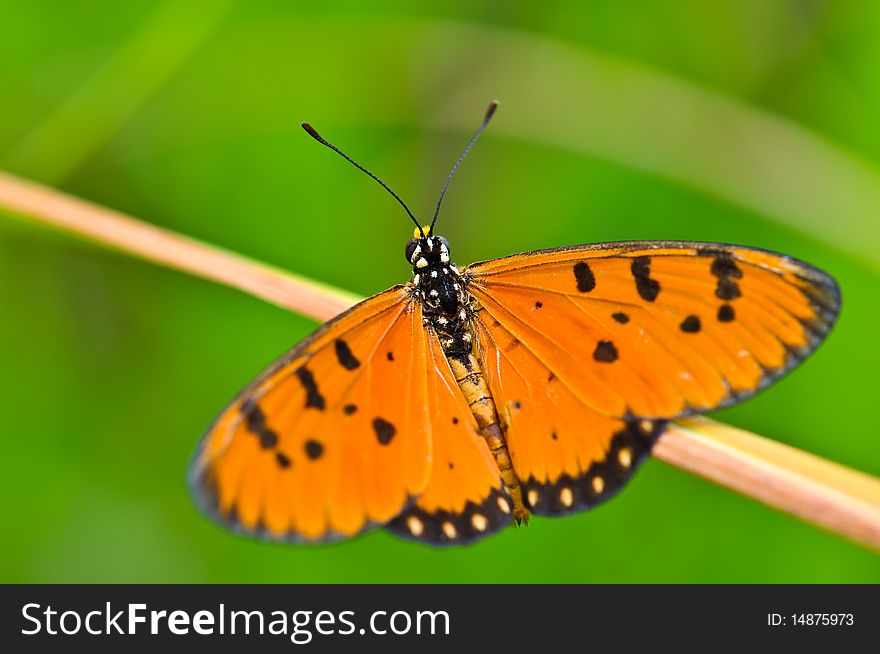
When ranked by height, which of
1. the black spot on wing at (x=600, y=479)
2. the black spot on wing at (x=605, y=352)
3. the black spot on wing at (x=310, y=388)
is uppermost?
the black spot on wing at (x=605, y=352)

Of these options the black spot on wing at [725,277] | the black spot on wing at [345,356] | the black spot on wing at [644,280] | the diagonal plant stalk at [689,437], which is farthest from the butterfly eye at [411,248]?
the black spot on wing at [725,277]

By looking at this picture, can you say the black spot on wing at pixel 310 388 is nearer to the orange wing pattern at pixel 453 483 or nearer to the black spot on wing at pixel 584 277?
the orange wing pattern at pixel 453 483

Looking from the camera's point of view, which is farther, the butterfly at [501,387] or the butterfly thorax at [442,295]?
the butterfly thorax at [442,295]

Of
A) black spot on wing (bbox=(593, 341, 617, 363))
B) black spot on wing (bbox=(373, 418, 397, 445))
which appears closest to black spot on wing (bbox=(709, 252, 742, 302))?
black spot on wing (bbox=(593, 341, 617, 363))

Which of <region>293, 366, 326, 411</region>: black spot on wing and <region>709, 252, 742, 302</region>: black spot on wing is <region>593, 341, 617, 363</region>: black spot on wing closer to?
<region>709, 252, 742, 302</region>: black spot on wing

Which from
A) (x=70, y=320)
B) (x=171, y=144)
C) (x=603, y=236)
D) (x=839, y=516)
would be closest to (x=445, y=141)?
(x=603, y=236)

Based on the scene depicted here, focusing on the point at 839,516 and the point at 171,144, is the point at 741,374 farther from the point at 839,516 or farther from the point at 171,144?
the point at 171,144
